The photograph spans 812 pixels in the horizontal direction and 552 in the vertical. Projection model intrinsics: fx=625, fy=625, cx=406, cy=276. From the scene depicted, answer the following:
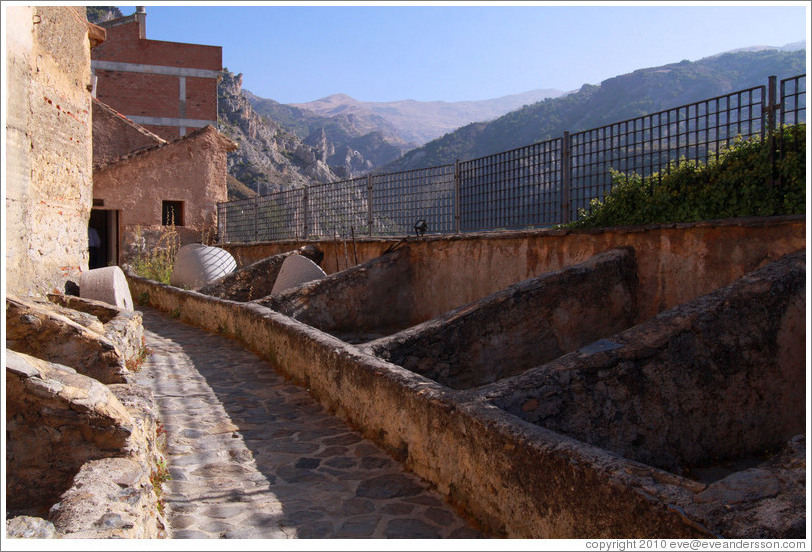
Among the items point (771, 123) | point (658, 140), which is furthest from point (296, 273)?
point (771, 123)

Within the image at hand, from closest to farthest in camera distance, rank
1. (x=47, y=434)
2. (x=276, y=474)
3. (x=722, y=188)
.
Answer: (x=47, y=434) < (x=276, y=474) < (x=722, y=188)

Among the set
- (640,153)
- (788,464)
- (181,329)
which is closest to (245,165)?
(181,329)

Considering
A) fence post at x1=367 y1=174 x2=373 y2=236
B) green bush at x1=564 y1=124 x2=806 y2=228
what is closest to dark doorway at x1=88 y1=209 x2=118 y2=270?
fence post at x1=367 y1=174 x2=373 y2=236

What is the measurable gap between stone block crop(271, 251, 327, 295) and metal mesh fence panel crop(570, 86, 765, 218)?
570 centimetres

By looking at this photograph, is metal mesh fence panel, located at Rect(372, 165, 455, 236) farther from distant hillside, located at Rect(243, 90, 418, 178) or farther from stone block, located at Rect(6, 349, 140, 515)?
distant hillside, located at Rect(243, 90, 418, 178)

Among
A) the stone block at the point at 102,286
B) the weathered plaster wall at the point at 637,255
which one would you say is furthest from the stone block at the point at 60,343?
the weathered plaster wall at the point at 637,255

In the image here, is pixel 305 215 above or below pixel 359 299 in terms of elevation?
above

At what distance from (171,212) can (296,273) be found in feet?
31.5

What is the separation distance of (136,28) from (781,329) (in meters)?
32.9

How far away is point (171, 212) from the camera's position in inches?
773

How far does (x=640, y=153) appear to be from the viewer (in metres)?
6.70

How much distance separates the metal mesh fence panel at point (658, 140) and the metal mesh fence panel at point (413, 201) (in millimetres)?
2651

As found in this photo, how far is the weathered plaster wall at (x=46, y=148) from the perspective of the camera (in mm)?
6719

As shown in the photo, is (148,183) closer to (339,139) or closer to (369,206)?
(369,206)
